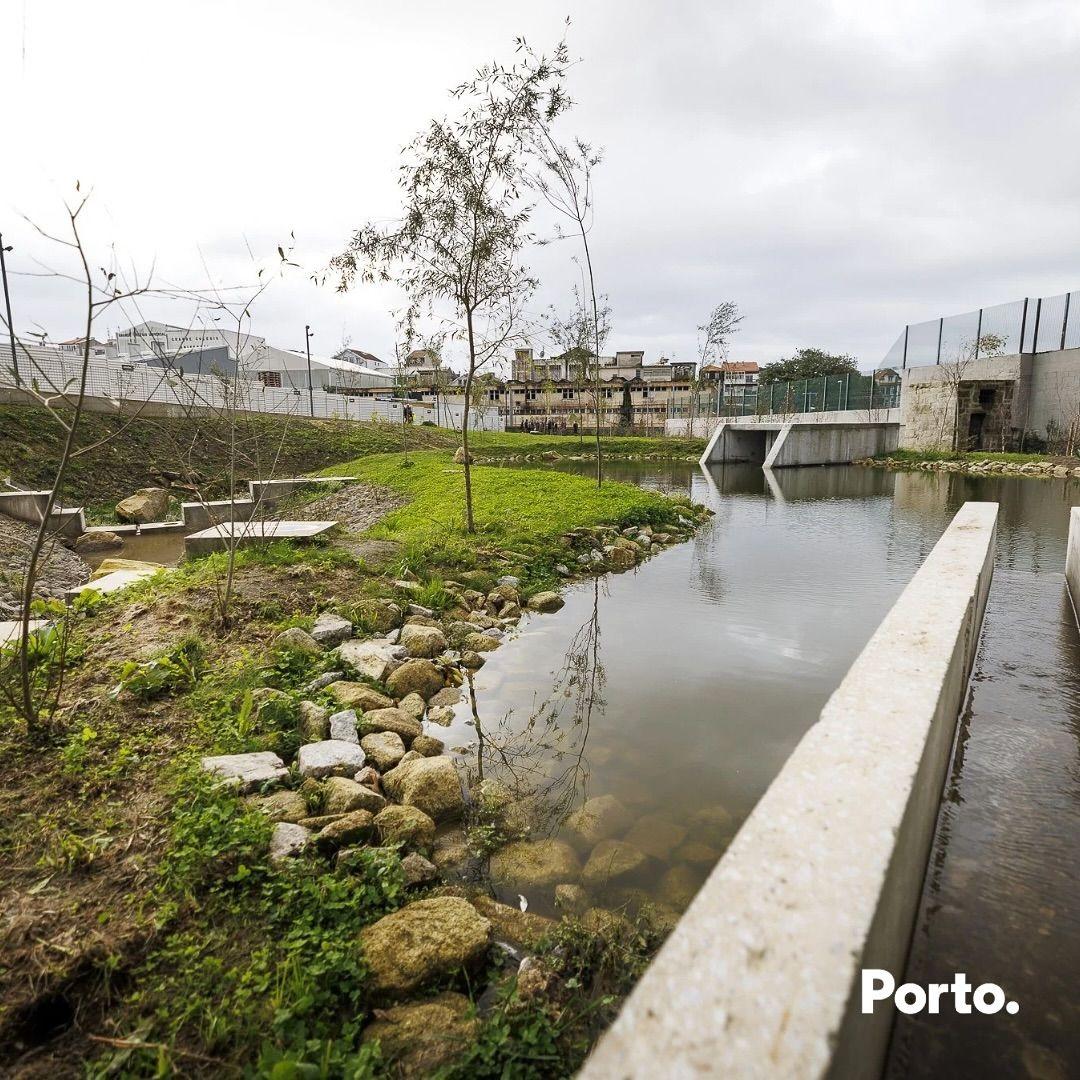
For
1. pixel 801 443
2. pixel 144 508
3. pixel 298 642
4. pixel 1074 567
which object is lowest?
pixel 298 642

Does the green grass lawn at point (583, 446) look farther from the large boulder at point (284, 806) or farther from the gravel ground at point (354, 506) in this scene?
the large boulder at point (284, 806)

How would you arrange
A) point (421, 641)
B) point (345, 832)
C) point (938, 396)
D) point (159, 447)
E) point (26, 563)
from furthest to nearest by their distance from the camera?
point (938, 396) → point (159, 447) → point (26, 563) → point (421, 641) → point (345, 832)

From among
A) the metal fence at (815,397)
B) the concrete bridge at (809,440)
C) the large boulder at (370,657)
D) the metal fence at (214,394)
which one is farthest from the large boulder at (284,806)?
the metal fence at (815,397)

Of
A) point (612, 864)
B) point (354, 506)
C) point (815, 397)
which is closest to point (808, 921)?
point (612, 864)

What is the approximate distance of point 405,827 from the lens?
3396mm

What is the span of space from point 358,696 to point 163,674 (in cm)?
130

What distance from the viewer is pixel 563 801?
390 cm

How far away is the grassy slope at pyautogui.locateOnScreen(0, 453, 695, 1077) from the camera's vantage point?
2166 mm

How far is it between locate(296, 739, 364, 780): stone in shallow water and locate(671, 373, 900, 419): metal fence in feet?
128

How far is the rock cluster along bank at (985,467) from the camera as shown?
24.0 m

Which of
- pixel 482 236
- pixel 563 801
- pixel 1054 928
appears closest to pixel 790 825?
pixel 1054 928

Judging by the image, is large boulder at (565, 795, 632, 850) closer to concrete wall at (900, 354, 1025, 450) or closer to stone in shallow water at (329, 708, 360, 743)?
stone in shallow water at (329, 708, 360, 743)

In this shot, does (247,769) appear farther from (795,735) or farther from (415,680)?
(795,735)

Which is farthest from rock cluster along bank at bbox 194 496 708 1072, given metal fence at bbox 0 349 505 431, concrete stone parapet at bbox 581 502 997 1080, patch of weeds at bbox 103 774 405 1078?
metal fence at bbox 0 349 505 431
